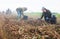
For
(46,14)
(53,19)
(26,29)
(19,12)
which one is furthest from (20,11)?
(53,19)

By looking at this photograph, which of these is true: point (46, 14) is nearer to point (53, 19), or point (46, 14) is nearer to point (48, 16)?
point (48, 16)

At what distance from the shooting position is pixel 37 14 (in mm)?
2471

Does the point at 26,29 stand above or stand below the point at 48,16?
below

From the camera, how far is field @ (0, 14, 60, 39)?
90.0 inches

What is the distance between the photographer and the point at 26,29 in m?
2.37

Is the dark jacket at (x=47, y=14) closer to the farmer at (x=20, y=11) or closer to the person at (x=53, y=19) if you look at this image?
the person at (x=53, y=19)

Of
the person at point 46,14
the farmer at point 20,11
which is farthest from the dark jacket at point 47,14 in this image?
the farmer at point 20,11

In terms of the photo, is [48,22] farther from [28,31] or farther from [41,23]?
[28,31]

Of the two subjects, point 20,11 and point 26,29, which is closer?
point 26,29

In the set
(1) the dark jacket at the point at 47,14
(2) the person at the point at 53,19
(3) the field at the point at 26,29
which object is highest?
(1) the dark jacket at the point at 47,14

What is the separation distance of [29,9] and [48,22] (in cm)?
41

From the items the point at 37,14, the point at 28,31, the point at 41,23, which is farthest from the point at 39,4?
the point at 28,31

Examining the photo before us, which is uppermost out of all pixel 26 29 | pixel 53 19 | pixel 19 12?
pixel 19 12

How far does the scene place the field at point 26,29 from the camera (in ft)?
7.50
